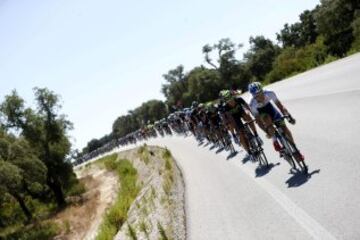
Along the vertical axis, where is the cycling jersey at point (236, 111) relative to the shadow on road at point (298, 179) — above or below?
above

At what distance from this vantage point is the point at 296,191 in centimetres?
786

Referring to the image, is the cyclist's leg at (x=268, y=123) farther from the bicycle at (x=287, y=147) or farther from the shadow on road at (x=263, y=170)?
the shadow on road at (x=263, y=170)

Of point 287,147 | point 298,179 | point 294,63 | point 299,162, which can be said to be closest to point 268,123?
point 287,147

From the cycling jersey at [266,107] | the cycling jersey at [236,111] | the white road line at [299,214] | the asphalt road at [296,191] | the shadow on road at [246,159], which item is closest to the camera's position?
the white road line at [299,214]

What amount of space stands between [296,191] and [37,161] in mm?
35145

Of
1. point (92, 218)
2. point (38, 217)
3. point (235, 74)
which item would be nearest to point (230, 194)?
point (92, 218)

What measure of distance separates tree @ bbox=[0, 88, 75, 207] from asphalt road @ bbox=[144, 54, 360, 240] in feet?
116

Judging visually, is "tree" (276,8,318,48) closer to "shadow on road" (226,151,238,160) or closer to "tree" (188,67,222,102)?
"tree" (188,67,222,102)

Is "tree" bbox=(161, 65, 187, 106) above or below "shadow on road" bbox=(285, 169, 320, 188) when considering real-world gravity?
above

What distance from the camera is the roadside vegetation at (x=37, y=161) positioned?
1527 inches

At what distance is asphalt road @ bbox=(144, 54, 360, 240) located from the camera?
6141 mm

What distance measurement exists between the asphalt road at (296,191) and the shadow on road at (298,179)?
0.11 feet

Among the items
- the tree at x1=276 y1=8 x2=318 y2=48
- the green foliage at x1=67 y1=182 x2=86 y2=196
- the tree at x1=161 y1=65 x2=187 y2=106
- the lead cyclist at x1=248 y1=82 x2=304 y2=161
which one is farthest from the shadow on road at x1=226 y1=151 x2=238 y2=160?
the tree at x1=161 y1=65 x2=187 y2=106

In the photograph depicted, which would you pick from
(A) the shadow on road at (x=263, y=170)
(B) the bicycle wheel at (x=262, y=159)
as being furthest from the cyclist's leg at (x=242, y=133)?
(A) the shadow on road at (x=263, y=170)
